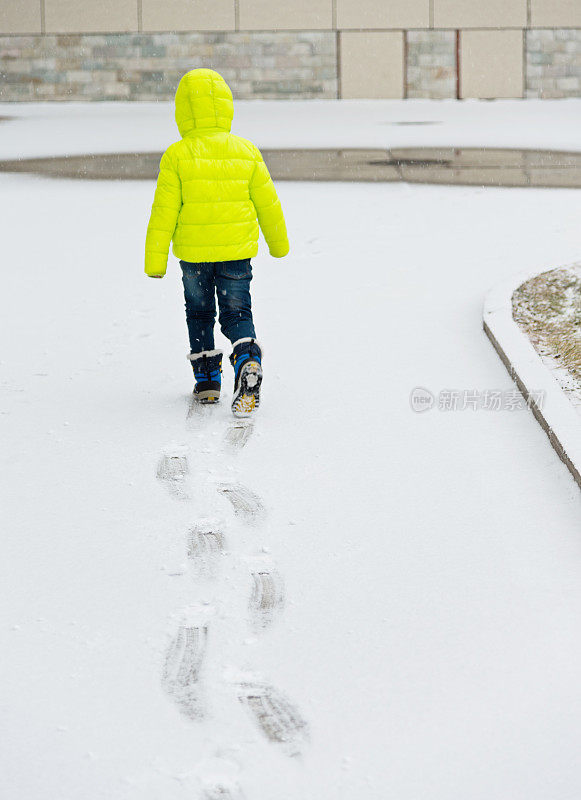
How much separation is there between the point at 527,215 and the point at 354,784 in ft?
28.7

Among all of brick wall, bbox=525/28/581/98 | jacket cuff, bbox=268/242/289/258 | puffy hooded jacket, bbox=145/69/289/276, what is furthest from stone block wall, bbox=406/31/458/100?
puffy hooded jacket, bbox=145/69/289/276

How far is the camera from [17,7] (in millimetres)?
23375

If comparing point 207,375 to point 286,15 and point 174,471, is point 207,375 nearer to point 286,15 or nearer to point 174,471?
point 174,471

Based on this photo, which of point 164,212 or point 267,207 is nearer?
point 164,212

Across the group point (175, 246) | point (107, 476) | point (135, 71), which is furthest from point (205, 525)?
point (135, 71)

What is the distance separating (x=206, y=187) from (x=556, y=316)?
9.25 feet

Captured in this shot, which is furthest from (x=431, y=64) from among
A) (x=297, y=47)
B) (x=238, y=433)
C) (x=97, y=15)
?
(x=238, y=433)

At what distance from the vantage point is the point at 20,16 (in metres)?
23.4

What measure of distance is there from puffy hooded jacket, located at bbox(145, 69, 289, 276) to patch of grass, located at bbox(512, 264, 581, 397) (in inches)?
73.5

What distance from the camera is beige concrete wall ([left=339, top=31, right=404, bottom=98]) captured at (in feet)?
76.8

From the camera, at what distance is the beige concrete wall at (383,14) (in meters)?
23.2

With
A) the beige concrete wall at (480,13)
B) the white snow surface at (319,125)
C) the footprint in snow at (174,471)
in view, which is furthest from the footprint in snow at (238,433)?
the beige concrete wall at (480,13)

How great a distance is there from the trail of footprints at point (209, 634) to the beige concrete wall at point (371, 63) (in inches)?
786

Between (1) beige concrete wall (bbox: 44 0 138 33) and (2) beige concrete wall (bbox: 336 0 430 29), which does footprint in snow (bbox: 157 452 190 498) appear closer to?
(2) beige concrete wall (bbox: 336 0 430 29)
